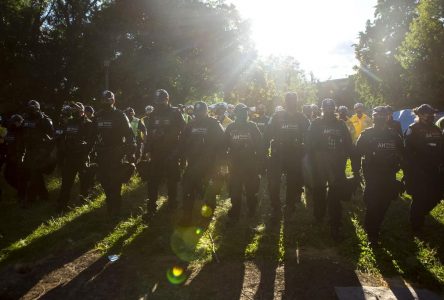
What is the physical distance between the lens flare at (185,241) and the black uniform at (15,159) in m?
4.69

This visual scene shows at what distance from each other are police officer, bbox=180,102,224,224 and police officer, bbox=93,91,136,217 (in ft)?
4.67

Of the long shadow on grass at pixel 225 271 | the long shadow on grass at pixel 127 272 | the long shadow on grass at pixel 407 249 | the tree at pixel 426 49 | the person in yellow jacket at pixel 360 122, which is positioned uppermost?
the tree at pixel 426 49

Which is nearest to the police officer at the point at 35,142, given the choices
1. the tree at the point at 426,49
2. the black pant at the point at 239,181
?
the black pant at the point at 239,181

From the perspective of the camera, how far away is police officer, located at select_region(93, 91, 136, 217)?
8109 millimetres

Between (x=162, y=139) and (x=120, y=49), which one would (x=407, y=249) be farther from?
(x=120, y=49)

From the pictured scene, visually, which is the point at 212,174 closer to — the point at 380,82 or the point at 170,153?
the point at 170,153

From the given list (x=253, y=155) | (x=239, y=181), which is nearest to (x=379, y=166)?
(x=253, y=155)

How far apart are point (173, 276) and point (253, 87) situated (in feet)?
115

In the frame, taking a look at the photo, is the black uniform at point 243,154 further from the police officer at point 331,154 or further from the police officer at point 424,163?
the police officer at point 424,163

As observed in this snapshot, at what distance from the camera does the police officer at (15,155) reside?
Answer: 32.0 feet

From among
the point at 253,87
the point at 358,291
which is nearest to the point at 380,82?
the point at 253,87

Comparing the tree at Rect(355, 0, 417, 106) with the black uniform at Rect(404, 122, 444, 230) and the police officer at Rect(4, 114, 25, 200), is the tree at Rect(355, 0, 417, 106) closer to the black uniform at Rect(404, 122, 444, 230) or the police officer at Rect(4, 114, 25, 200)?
the black uniform at Rect(404, 122, 444, 230)

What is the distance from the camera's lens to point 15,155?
981cm

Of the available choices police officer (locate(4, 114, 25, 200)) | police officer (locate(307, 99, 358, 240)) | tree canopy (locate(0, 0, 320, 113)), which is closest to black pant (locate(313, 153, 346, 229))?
police officer (locate(307, 99, 358, 240))
